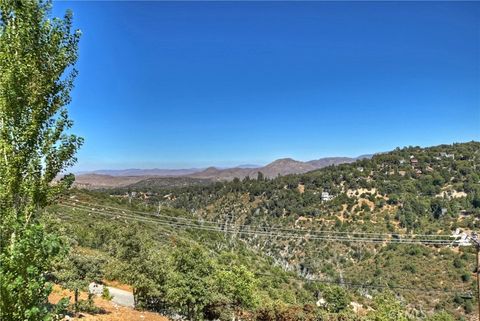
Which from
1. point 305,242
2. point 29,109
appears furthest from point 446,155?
point 29,109

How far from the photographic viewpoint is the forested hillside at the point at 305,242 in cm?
2889

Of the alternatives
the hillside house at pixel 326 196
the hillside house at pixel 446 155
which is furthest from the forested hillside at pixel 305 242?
the hillside house at pixel 446 155

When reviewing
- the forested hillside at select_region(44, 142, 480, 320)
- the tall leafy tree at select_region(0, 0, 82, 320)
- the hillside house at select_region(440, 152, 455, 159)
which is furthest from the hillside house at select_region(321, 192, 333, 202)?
the tall leafy tree at select_region(0, 0, 82, 320)

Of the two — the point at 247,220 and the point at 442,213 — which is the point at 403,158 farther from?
the point at 247,220

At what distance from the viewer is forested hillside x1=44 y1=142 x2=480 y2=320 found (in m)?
28.9

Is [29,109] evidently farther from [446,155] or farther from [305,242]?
[446,155]

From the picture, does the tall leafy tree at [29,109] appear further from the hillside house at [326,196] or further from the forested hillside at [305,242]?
the hillside house at [326,196]

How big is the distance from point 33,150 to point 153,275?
21685 millimetres

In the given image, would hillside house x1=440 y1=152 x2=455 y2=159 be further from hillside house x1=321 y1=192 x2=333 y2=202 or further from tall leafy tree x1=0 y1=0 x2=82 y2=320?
tall leafy tree x1=0 y1=0 x2=82 y2=320

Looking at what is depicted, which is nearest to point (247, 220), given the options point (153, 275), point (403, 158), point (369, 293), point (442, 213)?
point (369, 293)

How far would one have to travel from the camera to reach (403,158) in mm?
142625

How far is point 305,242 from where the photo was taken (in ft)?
331

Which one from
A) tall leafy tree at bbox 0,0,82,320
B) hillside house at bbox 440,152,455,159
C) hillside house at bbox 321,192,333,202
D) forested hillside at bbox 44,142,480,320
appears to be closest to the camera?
tall leafy tree at bbox 0,0,82,320

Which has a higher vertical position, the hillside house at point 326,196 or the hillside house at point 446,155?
the hillside house at point 446,155
